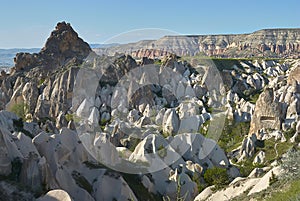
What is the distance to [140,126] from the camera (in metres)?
59.7

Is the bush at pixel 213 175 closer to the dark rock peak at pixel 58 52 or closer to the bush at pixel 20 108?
the bush at pixel 20 108

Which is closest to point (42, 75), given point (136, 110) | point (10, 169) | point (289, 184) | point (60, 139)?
point (136, 110)

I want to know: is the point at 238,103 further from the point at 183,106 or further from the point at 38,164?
the point at 38,164

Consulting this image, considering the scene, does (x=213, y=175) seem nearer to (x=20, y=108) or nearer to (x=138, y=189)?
(x=138, y=189)

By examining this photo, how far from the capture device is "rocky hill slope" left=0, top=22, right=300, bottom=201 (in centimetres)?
2039

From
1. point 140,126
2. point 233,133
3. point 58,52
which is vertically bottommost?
point 233,133

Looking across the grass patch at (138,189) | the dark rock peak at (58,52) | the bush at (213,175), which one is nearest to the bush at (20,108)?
the dark rock peak at (58,52)

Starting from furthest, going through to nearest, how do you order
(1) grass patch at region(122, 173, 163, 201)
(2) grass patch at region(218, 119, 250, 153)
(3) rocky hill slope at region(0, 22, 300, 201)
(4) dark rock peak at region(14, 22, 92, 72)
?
1. (4) dark rock peak at region(14, 22, 92, 72)
2. (2) grass patch at region(218, 119, 250, 153)
3. (1) grass patch at region(122, 173, 163, 201)
4. (3) rocky hill slope at region(0, 22, 300, 201)

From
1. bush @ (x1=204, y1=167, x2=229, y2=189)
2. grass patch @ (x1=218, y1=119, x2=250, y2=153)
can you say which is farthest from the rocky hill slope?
grass patch @ (x1=218, y1=119, x2=250, y2=153)

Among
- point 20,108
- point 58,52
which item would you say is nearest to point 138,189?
point 20,108

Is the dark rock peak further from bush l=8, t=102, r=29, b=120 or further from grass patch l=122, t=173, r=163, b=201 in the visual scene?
grass patch l=122, t=173, r=163, b=201

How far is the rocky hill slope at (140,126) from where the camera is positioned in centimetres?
2039

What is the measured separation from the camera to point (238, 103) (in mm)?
72062

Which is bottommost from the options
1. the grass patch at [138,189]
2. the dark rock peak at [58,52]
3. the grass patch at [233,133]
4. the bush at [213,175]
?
the grass patch at [233,133]
